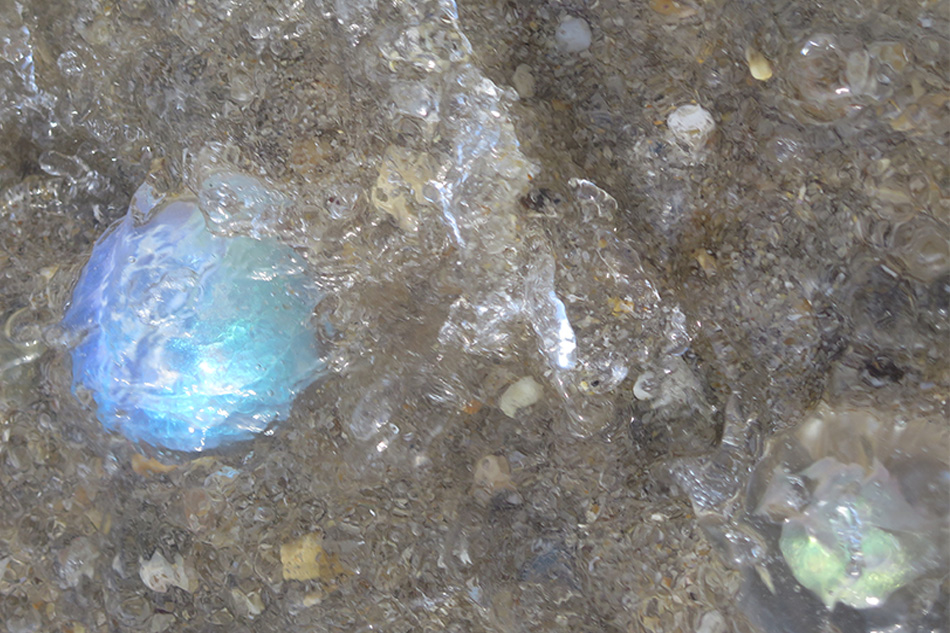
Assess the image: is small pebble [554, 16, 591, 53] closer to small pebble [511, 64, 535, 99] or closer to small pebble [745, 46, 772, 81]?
small pebble [511, 64, 535, 99]

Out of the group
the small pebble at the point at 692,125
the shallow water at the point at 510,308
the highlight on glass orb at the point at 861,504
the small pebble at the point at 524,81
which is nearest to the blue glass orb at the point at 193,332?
the shallow water at the point at 510,308

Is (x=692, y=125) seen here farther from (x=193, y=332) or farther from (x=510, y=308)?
(x=193, y=332)

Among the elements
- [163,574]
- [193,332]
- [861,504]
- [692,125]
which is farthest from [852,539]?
[163,574]

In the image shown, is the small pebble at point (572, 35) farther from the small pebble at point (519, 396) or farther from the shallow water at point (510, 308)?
the small pebble at point (519, 396)

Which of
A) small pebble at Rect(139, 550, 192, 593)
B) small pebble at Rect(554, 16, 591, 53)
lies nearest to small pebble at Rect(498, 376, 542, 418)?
small pebble at Rect(554, 16, 591, 53)

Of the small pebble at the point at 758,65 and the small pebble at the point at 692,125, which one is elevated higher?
the small pebble at the point at 758,65

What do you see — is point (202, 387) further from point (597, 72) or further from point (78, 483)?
point (597, 72)
